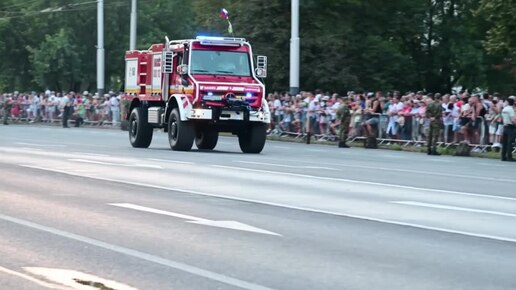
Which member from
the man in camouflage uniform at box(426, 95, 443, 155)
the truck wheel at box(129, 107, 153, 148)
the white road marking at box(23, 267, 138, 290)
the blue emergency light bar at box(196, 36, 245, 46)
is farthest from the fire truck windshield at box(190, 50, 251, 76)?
the white road marking at box(23, 267, 138, 290)

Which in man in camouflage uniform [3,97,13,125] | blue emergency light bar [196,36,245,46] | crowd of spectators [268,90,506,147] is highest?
blue emergency light bar [196,36,245,46]

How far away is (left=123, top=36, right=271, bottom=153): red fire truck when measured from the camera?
31.3 m

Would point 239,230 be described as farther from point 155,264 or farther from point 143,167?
point 143,167

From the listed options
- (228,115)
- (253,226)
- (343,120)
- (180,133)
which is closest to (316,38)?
(343,120)

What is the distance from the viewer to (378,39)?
202ft

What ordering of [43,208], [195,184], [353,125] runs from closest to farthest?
1. [43,208]
2. [195,184]
3. [353,125]

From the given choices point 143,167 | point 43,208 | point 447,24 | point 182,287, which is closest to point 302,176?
point 143,167

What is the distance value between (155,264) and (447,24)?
184ft

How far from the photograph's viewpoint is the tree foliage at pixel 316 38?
5638cm

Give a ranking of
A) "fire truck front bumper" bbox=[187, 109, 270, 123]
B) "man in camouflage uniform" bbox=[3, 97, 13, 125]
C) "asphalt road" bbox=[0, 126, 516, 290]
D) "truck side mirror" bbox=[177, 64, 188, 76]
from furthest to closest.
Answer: "man in camouflage uniform" bbox=[3, 97, 13, 125]
"truck side mirror" bbox=[177, 64, 188, 76]
"fire truck front bumper" bbox=[187, 109, 270, 123]
"asphalt road" bbox=[0, 126, 516, 290]

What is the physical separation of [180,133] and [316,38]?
86.8 feet

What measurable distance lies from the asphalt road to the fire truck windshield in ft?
23.1

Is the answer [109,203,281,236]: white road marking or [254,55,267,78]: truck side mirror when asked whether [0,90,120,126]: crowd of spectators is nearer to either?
[254,55,267,78]: truck side mirror

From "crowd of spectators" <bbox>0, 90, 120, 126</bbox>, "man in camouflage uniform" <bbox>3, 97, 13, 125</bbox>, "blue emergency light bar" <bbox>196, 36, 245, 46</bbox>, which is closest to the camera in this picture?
"blue emergency light bar" <bbox>196, 36, 245, 46</bbox>
